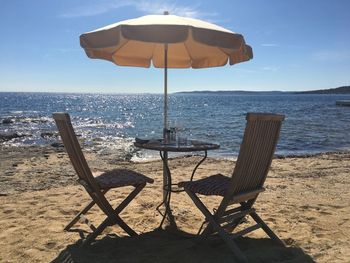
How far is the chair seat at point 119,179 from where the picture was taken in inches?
151

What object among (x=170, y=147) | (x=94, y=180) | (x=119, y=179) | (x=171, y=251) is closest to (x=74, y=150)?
(x=94, y=180)

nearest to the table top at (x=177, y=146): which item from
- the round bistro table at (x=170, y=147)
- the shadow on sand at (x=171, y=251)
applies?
the round bistro table at (x=170, y=147)

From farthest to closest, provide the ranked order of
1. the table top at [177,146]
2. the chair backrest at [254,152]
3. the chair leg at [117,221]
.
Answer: the table top at [177,146] → the chair leg at [117,221] → the chair backrest at [254,152]

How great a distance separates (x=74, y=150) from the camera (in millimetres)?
3816

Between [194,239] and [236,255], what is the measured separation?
0.65 m

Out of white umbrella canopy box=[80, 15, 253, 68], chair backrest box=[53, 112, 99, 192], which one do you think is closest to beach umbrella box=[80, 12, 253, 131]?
white umbrella canopy box=[80, 15, 253, 68]

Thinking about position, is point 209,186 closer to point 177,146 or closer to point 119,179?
point 177,146

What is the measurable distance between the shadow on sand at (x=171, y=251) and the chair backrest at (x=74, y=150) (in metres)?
0.58

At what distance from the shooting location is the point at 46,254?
144 inches

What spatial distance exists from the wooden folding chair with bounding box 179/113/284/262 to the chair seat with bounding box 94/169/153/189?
469 mm

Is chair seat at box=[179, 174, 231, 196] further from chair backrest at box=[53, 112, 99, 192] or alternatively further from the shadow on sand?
chair backrest at box=[53, 112, 99, 192]

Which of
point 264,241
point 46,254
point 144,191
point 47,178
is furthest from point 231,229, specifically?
point 47,178

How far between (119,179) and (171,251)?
33.6 inches

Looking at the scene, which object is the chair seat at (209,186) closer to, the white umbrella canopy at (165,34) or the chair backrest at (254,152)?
the chair backrest at (254,152)
